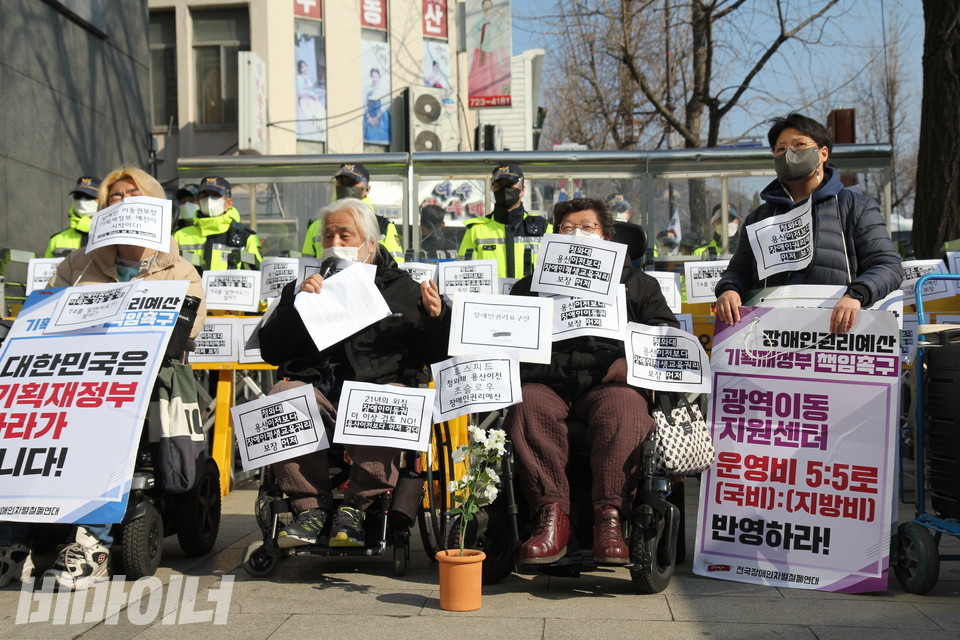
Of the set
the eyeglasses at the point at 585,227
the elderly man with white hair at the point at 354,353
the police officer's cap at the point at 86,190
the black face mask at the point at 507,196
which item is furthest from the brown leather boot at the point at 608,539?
the police officer's cap at the point at 86,190

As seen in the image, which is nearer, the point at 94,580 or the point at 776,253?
the point at 94,580

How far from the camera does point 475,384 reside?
181 inches

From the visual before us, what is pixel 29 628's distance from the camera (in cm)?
392

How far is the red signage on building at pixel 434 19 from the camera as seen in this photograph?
2356cm

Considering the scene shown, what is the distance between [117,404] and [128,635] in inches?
47.1

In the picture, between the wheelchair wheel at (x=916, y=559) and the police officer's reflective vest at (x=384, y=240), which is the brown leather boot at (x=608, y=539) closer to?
the wheelchair wheel at (x=916, y=559)

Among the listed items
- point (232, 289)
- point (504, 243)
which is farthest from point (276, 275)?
point (504, 243)

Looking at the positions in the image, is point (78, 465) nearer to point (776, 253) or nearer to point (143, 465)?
point (143, 465)

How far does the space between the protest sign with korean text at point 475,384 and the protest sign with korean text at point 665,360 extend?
0.52 m

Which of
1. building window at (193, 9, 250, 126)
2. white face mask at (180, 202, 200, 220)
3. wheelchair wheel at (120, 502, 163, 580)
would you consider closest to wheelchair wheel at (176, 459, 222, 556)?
wheelchair wheel at (120, 502, 163, 580)

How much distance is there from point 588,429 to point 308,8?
766 inches

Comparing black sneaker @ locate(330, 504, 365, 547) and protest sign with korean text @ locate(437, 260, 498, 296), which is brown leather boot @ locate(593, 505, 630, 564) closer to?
black sneaker @ locate(330, 504, 365, 547)

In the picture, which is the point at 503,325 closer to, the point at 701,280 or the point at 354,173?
the point at 701,280

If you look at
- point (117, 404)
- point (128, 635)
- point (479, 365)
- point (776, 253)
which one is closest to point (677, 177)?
point (776, 253)
